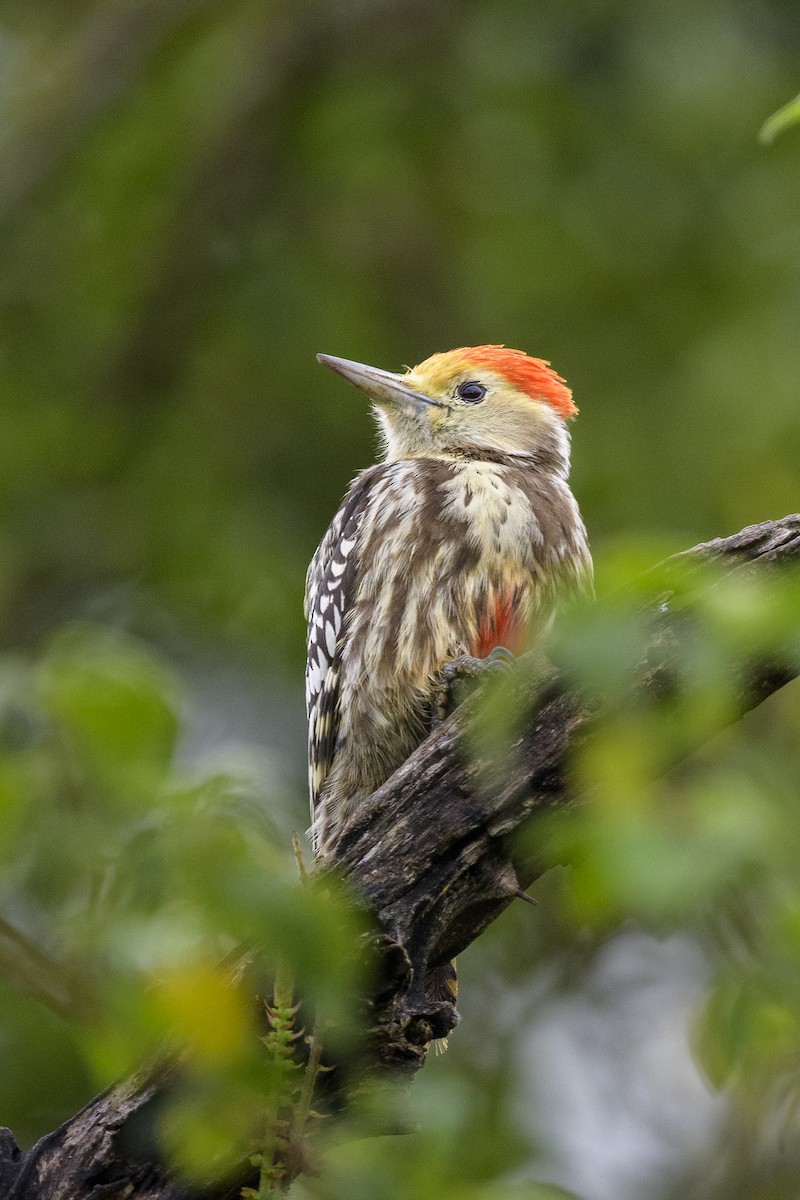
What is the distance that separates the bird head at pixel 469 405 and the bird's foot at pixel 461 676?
1.19 meters

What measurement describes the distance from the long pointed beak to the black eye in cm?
10

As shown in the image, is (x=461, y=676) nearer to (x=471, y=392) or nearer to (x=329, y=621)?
(x=329, y=621)

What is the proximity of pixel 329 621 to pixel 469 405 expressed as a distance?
3.35 ft

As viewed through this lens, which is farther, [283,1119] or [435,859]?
[435,859]

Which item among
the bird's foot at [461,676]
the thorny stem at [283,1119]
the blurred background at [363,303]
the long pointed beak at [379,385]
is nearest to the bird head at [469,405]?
the long pointed beak at [379,385]

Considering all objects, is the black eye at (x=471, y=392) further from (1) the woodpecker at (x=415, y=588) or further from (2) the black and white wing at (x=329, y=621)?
(2) the black and white wing at (x=329, y=621)

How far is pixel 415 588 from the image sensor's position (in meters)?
4.62

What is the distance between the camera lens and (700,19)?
832 cm

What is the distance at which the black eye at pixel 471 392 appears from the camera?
551 centimetres

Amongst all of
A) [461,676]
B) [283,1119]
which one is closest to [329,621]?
[461,676]

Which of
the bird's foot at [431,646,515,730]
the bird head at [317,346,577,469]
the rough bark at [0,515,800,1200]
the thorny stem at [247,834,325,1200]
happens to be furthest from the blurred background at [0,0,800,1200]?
the thorny stem at [247,834,325,1200]

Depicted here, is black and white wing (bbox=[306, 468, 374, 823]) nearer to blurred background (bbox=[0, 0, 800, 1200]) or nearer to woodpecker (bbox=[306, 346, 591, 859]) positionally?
woodpecker (bbox=[306, 346, 591, 859])

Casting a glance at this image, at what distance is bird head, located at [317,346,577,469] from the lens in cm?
540

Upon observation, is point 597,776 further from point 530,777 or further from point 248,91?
point 248,91
